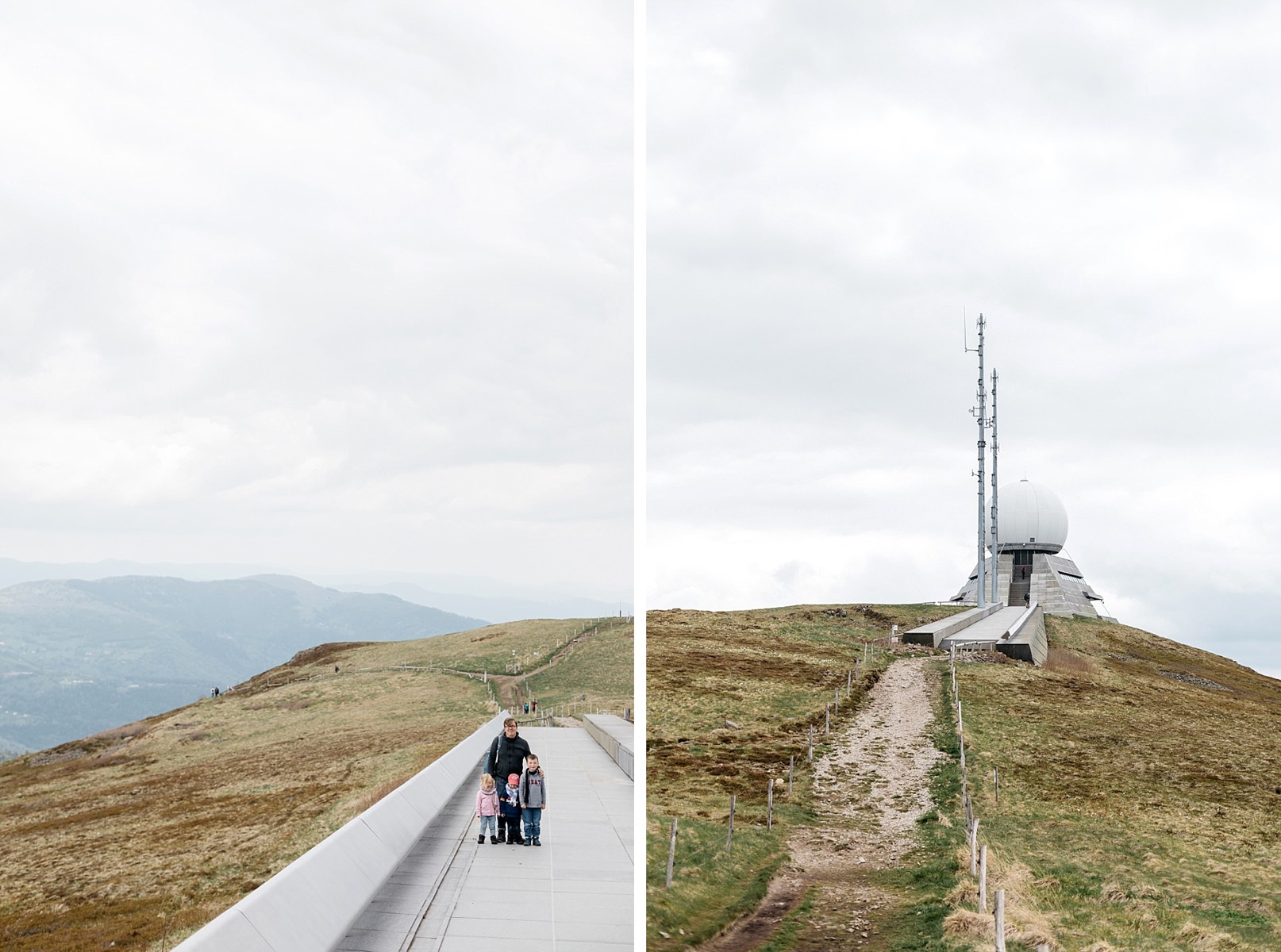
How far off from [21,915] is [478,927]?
22.8 meters

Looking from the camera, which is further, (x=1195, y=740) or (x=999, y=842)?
(x=1195, y=740)

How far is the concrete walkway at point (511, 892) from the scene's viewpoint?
5.95m

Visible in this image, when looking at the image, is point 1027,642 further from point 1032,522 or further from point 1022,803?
point 1032,522

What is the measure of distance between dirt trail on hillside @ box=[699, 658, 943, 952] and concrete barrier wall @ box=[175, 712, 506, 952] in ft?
12.0

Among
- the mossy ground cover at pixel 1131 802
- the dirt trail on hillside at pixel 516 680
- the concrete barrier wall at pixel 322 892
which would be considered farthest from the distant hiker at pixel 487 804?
the dirt trail on hillside at pixel 516 680

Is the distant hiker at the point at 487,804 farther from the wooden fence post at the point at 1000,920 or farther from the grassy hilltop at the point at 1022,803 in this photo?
the wooden fence post at the point at 1000,920

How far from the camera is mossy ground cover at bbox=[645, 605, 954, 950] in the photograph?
11203 millimetres

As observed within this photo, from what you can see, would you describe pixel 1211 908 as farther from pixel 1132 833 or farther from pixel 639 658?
pixel 639 658

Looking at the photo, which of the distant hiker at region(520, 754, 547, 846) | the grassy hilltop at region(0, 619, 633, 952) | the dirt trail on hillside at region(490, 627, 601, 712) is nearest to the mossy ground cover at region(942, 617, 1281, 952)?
the distant hiker at region(520, 754, 547, 846)

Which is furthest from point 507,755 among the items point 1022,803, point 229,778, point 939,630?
point 229,778

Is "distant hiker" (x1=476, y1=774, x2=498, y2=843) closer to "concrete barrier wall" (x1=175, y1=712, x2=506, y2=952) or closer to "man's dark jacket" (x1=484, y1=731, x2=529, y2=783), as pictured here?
"man's dark jacket" (x1=484, y1=731, x2=529, y2=783)

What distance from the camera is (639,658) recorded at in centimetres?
573

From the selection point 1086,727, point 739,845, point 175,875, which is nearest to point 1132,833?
point 739,845

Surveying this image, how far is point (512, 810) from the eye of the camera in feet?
29.5
